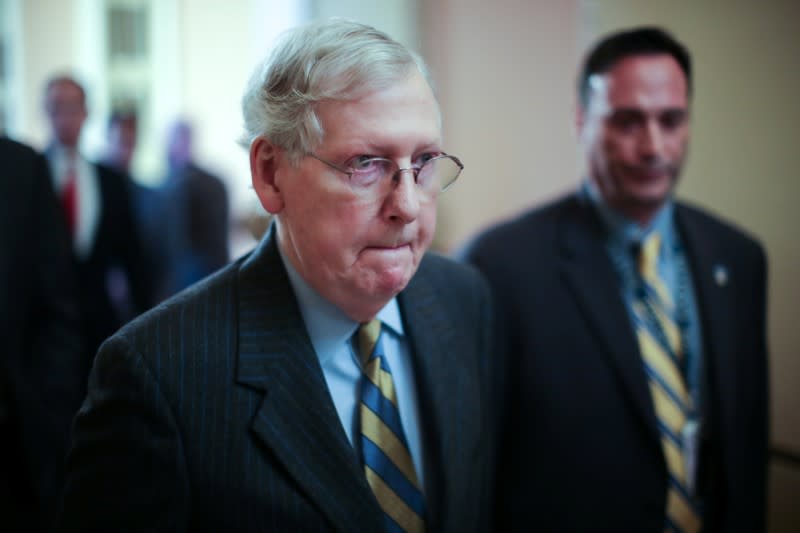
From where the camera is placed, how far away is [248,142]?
1164 mm

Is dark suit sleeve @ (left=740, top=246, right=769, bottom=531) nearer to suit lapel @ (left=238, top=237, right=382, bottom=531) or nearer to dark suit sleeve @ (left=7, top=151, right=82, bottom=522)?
suit lapel @ (left=238, top=237, right=382, bottom=531)

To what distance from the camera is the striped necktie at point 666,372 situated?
1.71 metres

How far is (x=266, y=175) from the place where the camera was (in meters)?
1.10

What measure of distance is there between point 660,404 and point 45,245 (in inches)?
68.7

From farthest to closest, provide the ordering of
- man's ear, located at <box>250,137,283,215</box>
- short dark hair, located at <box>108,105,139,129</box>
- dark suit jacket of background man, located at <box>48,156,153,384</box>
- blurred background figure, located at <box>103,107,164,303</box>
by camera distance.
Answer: short dark hair, located at <box>108,105,139,129</box>, blurred background figure, located at <box>103,107,164,303</box>, dark suit jacket of background man, located at <box>48,156,153,384</box>, man's ear, located at <box>250,137,283,215</box>

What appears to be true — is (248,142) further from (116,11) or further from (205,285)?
(116,11)

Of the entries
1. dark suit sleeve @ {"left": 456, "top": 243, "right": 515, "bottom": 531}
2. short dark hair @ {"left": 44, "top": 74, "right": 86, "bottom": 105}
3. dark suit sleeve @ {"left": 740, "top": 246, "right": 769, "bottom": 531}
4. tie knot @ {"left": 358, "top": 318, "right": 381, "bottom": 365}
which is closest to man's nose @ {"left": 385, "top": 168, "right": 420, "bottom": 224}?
tie knot @ {"left": 358, "top": 318, "right": 381, "bottom": 365}

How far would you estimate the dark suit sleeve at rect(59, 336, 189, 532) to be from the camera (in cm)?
97

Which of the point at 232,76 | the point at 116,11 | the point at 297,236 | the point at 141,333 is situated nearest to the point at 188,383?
the point at 141,333

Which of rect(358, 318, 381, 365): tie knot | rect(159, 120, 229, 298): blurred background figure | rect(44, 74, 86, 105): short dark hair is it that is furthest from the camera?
rect(159, 120, 229, 298): blurred background figure

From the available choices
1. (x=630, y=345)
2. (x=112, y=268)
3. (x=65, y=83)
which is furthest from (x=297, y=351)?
(x=65, y=83)

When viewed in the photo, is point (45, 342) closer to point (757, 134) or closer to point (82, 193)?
point (82, 193)

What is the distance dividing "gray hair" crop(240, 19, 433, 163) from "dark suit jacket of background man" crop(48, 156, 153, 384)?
2.05 meters

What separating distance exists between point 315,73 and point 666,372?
1.20 meters
